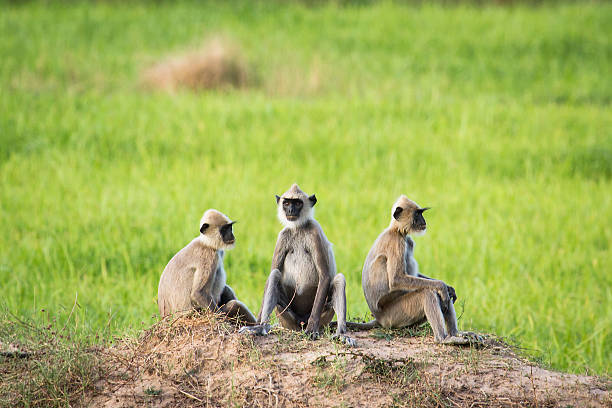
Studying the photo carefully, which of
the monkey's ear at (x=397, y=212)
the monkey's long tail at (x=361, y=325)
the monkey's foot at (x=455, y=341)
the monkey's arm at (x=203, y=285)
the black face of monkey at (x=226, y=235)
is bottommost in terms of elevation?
the monkey's long tail at (x=361, y=325)

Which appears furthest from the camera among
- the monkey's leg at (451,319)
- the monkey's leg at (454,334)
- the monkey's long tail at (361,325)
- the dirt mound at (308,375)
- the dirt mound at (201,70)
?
the dirt mound at (201,70)

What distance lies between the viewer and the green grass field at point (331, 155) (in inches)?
432

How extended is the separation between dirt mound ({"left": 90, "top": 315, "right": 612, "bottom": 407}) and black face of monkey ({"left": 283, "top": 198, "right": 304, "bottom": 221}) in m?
1.04

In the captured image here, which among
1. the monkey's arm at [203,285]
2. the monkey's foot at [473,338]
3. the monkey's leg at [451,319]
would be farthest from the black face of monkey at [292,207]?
the monkey's foot at [473,338]

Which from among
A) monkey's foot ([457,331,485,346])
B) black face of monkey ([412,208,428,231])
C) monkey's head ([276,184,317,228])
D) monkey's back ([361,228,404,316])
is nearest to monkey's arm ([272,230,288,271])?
monkey's head ([276,184,317,228])

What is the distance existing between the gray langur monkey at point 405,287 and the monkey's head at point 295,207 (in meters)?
0.78

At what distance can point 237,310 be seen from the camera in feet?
22.6

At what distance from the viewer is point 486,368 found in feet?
21.1

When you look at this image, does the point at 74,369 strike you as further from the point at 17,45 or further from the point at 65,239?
the point at 17,45

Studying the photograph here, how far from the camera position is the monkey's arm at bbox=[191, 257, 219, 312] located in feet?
21.8

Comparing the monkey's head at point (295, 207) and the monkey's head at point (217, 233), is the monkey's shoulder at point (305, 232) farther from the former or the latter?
the monkey's head at point (217, 233)

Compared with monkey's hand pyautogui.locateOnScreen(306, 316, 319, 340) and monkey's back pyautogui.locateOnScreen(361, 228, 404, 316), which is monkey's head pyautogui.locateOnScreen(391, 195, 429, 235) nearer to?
monkey's back pyautogui.locateOnScreen(361, 228, 404, 316)

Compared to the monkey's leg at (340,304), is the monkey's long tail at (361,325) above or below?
below

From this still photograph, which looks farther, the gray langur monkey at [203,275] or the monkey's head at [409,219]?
the monkey's head at [409,219]
